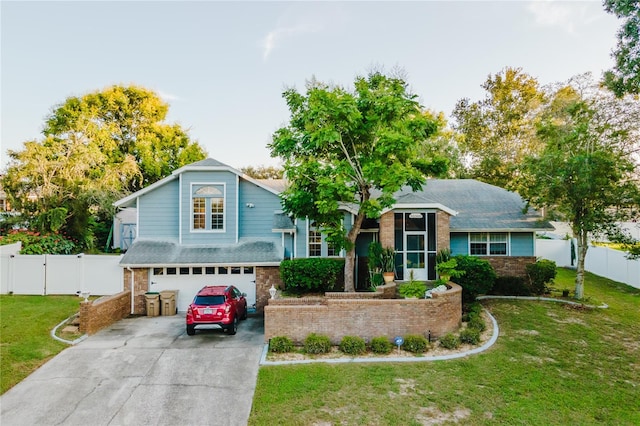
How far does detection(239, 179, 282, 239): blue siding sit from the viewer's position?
17.3 m

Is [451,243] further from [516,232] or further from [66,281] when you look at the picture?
[66,281]

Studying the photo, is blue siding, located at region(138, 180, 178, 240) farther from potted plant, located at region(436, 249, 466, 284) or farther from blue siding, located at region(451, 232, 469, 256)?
blue siding, located at region(451, 232, 469, 256)

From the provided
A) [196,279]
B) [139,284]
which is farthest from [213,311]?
[139,284]

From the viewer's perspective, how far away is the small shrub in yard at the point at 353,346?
10.5 metres

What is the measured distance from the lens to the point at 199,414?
7.44 metres

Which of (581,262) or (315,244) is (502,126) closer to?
(581,262)

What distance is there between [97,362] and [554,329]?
47.4ft

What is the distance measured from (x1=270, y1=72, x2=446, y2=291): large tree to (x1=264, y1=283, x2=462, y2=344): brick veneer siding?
2658 millimetres

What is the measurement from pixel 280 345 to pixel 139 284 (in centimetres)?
856

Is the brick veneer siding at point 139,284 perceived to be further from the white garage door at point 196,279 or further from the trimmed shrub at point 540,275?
the trimmed shrub at point 540,275

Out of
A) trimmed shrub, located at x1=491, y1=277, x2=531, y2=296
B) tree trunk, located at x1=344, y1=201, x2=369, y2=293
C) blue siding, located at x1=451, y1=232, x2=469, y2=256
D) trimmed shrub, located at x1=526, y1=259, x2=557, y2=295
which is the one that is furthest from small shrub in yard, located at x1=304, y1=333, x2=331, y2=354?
trimmed shrub, located at x1=526, y1=259, x2=557, y2=295

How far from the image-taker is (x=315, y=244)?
55.1 feet

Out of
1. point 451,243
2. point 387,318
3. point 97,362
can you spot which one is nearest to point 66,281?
point 97,362

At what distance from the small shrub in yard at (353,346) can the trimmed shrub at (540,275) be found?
1050 cm
